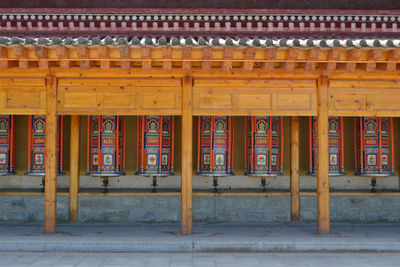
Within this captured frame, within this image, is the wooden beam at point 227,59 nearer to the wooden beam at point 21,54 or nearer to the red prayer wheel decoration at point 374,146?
the wooden beam at point 21,54

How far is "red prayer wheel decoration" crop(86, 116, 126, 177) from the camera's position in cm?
859

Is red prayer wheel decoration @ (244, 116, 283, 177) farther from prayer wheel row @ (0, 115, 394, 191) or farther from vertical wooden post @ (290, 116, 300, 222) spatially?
vertical wooden post @ (290, 116, 300, 222)

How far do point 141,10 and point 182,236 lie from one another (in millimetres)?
4933

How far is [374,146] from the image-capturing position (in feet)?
28.7

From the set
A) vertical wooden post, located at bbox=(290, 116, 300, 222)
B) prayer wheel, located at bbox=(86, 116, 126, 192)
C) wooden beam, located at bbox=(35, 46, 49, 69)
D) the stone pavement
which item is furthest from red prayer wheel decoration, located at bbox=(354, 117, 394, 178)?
wooden beam, located at bbox=(35, 46, 49, 69)

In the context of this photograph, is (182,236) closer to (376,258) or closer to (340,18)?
(376,258)

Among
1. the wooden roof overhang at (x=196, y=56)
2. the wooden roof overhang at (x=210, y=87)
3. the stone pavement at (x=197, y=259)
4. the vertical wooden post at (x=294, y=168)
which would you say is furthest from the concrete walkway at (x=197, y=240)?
the wooden roof overhang at (x=196, y=56)

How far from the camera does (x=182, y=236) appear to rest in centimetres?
694

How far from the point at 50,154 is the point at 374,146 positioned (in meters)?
6.81

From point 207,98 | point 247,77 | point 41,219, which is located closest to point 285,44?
point 247,77

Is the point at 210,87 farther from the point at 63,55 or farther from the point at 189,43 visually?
the point at 63,55

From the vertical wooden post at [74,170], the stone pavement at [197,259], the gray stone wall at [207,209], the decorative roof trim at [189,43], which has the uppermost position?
the decorative roof trim at [189,43]

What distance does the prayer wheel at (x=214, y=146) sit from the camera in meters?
8.68

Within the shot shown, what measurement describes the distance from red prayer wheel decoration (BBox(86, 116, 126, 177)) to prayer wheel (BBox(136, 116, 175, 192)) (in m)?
0.48
